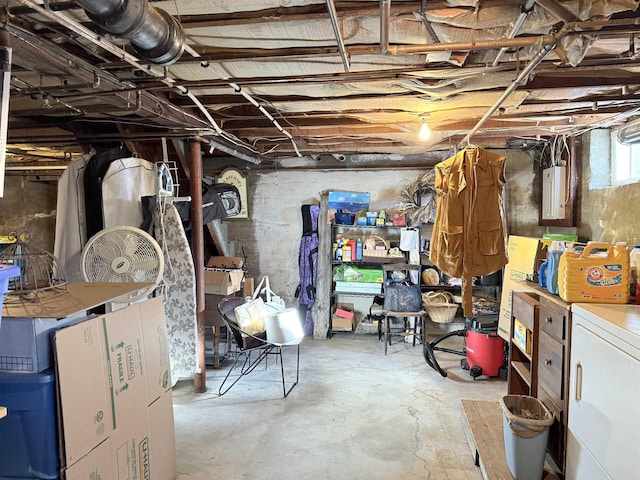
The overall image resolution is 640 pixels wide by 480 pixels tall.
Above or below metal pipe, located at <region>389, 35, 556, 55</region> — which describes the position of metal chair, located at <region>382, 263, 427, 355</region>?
below

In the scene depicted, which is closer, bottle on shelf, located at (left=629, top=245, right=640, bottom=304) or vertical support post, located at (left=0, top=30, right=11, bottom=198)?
vertical support post, located at (left=0, top=30, right=11, bottom=198)

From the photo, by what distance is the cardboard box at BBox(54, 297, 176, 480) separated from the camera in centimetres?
153

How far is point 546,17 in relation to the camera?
1604mm

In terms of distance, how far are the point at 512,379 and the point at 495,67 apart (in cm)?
186

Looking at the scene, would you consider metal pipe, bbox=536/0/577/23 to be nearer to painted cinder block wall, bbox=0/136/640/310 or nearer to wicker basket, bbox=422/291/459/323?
painted cinder block wall, bbox=0/136/640/310

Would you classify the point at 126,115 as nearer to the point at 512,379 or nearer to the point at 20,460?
the point at 20,460

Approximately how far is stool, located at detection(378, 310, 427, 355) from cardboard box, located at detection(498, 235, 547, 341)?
772mm

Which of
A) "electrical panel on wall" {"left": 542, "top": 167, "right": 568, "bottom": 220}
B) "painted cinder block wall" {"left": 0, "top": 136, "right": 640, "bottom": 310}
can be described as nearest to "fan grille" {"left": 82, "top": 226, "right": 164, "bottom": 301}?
"painted cinder block wall" {"left": 0, "top": 136, "right": 640, "bottom": 310}

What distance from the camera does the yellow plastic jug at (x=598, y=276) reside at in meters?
1.76

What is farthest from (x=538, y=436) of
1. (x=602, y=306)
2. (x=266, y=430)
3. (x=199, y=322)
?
(x=199, y=322)

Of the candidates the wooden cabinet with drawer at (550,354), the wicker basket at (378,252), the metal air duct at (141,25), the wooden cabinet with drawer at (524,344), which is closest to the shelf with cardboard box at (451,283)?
the wicker basket at (378,252)

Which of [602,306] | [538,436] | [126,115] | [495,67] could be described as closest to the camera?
[602,306]

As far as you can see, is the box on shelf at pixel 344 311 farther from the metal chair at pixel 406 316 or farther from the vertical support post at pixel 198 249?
the vertical support post at pixel 198 249

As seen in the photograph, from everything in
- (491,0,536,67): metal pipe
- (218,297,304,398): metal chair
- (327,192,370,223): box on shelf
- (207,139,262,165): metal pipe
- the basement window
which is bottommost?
(218,297,304,398): metal chair
